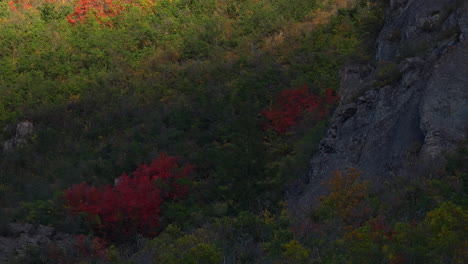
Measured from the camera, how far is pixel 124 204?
1445 cm

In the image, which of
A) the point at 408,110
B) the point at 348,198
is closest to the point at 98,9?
the point at 408,110

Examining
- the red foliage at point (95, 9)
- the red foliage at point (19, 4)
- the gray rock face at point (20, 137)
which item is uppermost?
the red foliage at point (19, 4)

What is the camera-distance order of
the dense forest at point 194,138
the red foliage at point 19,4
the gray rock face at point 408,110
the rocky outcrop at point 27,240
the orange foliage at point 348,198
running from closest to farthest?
1. the dense forest at point 194,138
2. the orange foliage at point 348,198
3. the gray rock face at point 408,110
4. the rocky outcrop at point 27,240
5. the red foliage at point 19,4

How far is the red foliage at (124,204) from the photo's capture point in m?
14.4

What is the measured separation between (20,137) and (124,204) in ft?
28.9

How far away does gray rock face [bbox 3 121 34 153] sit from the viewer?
2131 cm

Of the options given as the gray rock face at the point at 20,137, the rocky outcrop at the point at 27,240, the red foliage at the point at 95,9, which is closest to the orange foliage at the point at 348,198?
the rocky outcrop at the point at 27,240

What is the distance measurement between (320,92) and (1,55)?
14.7 m

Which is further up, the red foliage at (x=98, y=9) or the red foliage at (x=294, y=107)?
the red foliage at (x=98, y=9)

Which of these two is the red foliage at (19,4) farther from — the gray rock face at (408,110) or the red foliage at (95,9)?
the gray rock face at (408,110)

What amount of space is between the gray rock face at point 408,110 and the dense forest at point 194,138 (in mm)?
504

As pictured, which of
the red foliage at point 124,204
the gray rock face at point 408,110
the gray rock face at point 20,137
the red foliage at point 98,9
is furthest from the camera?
the red foliage at point 98,9

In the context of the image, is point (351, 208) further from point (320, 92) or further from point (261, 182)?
point (320, 92)

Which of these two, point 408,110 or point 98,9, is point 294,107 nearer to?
point 408,110
